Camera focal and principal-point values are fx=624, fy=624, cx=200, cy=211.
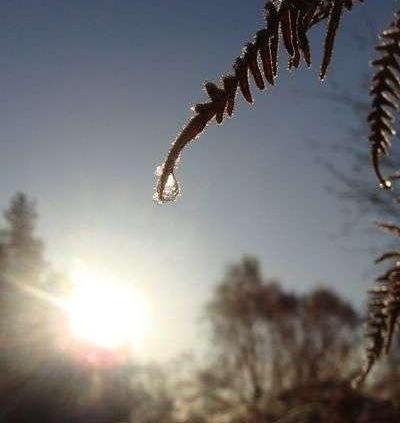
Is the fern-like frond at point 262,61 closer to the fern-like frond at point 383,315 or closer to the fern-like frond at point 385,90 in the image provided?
the fern-like frond at point 385,90

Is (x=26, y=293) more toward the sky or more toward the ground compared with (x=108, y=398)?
more toward the sky

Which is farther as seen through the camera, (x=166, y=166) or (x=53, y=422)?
(x=53, y=422)

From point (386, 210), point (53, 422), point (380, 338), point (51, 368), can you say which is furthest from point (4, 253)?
point (380, 338)

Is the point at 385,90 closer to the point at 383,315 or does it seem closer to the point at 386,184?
the point at 386,184

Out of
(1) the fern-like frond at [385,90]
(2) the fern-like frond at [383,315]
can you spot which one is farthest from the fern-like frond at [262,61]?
(2) the fern-like frond at [383,315]

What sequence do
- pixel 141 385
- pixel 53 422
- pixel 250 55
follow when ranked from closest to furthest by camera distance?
pixel 250 55
pixel 53 422
pixel 141 385

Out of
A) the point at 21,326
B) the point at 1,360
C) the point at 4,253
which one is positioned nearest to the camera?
the point at 1,360

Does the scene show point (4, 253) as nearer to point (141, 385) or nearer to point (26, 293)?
point (26, 293)
